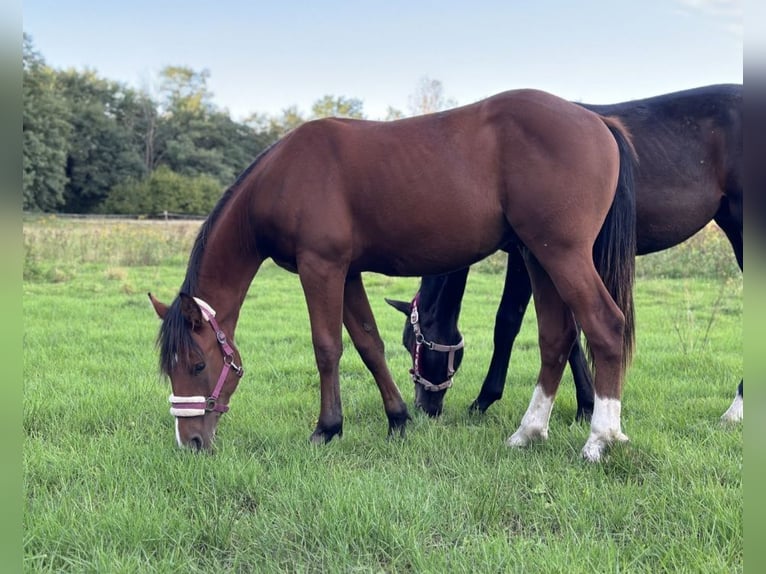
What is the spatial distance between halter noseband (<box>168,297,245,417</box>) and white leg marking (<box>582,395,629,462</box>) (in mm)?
2131

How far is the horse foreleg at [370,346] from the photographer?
372cm

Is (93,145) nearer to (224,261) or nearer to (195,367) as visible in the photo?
(224,261)

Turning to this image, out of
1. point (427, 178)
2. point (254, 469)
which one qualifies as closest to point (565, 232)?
point (427, 178)

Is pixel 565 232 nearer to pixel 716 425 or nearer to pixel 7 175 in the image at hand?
pixel 716 425

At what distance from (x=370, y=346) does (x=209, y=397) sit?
1099 millimetres

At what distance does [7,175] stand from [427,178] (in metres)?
2.65

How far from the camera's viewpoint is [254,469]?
2.85m

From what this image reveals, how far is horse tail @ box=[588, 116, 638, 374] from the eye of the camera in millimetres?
3311

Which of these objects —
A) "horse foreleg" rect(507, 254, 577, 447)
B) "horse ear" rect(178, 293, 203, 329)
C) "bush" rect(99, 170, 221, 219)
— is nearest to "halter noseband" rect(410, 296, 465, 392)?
"horse foreleg" rect(507, 254, 577, 447)

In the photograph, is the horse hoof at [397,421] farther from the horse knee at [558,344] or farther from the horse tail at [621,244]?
the horse tail at [621,244]

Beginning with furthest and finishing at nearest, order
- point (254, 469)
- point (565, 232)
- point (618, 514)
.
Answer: point (565, 232), point (254, 469), point (618, 514)

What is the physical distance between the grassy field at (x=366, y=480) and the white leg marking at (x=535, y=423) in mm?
90

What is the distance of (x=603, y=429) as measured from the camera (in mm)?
3053

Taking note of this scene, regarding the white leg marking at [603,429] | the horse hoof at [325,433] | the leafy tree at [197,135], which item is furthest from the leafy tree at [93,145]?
the white leg marking at [603,429]
